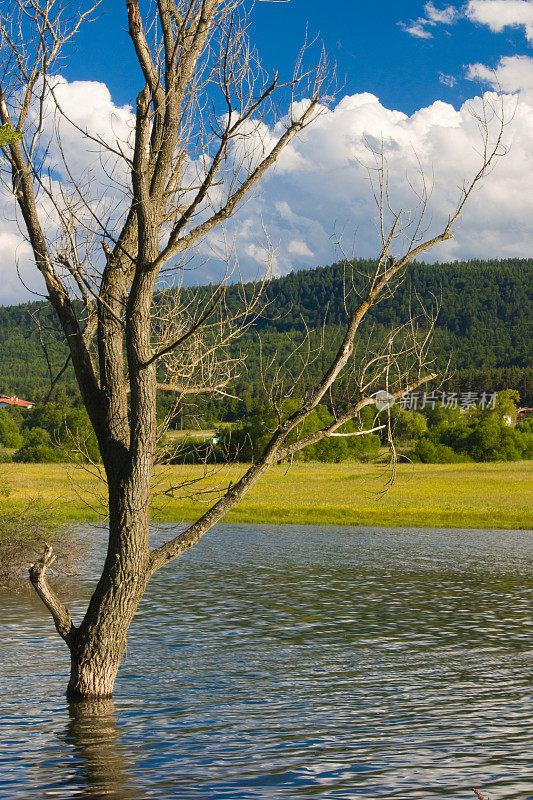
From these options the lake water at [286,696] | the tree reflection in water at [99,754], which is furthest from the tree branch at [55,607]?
the lake water at [286,696]

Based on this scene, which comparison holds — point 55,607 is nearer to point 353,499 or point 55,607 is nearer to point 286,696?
point 286,696

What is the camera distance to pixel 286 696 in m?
12.9

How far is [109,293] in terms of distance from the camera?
10.1m

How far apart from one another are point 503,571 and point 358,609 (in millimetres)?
9534

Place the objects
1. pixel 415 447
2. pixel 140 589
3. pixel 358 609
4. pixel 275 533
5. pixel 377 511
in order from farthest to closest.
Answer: pixel 415 447 < pixel 377 511 < pixel 275 533 < pixel 358 609 < pixel 140 589

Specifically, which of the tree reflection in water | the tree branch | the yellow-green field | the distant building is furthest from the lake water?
the distant building

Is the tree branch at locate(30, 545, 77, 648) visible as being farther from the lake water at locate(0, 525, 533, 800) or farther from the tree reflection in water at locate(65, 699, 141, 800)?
the lake water at locate(0, 525, 533, 800)

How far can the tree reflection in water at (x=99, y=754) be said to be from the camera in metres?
8.53

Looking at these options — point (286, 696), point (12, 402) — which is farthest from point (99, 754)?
point (12, 402)

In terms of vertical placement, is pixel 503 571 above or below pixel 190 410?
below

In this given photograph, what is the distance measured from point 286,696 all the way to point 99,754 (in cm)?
401

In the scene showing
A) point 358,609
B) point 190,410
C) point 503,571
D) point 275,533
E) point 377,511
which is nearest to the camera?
point 190,410

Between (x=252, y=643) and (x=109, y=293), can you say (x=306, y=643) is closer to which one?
(x=252, y=643)

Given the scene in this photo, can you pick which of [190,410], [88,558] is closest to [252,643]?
[190,410]
